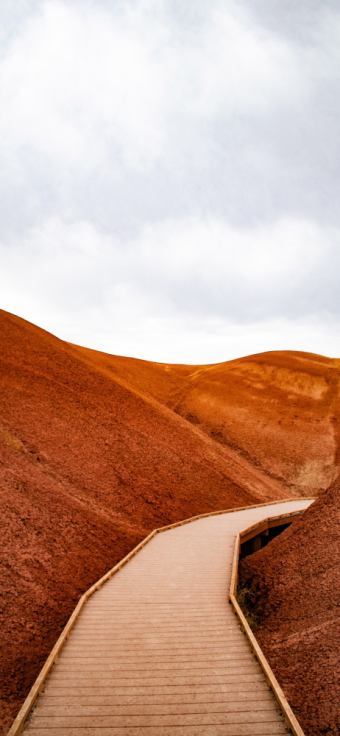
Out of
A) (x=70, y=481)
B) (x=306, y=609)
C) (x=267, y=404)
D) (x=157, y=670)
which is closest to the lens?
(x=157, y=670)

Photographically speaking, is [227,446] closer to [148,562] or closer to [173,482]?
[173,482]

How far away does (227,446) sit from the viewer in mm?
40344

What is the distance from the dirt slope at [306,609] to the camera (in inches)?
Answer: 260

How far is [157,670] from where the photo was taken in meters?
6.34

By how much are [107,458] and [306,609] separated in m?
16.4

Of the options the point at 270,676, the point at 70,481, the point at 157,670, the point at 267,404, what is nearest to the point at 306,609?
the point at 270,676

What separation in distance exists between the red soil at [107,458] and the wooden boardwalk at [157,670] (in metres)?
1.58

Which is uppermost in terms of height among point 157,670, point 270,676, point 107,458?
point 270,676

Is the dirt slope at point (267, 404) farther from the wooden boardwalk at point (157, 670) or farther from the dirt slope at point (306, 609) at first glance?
the wooden boardwalk at point (157, 670)

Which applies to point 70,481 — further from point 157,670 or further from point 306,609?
point 157,670

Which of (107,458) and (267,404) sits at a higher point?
(267,404)

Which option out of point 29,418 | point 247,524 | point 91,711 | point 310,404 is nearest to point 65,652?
point 91,711

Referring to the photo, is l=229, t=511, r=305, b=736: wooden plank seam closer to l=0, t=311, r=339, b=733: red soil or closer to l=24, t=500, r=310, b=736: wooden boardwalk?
l=24, t=500, r=310, b=736: wooden boardwalk

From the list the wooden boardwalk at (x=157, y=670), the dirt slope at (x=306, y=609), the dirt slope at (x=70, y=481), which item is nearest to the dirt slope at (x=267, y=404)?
the dirt slope at (x=70, y=481)
